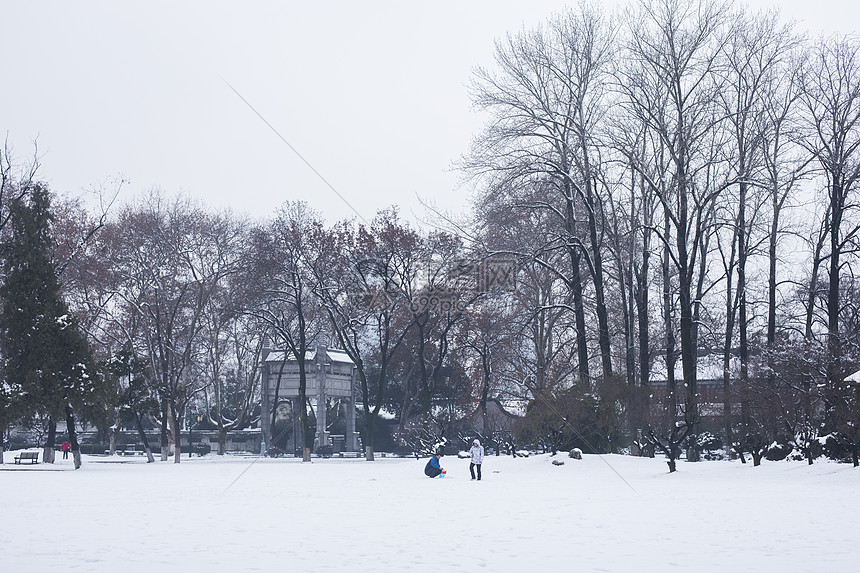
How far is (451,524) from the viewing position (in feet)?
48.9

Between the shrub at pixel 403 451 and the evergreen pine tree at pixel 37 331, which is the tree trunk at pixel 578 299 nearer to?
the evergreen pine tree at pixel 37 331

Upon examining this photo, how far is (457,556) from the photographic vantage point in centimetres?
1117

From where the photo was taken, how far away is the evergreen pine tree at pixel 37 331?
35.1m

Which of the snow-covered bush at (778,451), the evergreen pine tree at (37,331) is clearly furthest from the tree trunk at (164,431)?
the snow-covered bush at (778,451)

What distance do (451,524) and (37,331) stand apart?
86.2 ft

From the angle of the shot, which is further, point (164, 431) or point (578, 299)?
point (164, 431)

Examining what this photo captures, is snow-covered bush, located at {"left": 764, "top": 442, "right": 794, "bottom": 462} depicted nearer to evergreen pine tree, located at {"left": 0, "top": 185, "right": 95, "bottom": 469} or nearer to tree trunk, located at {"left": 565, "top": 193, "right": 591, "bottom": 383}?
tree trunk, located at {"left": 565, "top": 193, "right": 591, "bottom": 383}

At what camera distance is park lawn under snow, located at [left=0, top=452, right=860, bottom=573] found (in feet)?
35.1

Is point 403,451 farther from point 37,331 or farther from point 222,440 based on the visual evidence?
point 37,331

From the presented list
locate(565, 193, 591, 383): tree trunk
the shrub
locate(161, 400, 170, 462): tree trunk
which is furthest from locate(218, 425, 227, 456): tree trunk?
locate(565, 193, 591, 383): tree trunk

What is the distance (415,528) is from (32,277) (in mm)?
27622

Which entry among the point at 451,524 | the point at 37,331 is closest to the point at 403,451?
the point at 37,331

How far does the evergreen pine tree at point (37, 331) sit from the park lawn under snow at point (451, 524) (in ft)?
30.4

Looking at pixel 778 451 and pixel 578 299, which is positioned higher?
pixel 578 299
